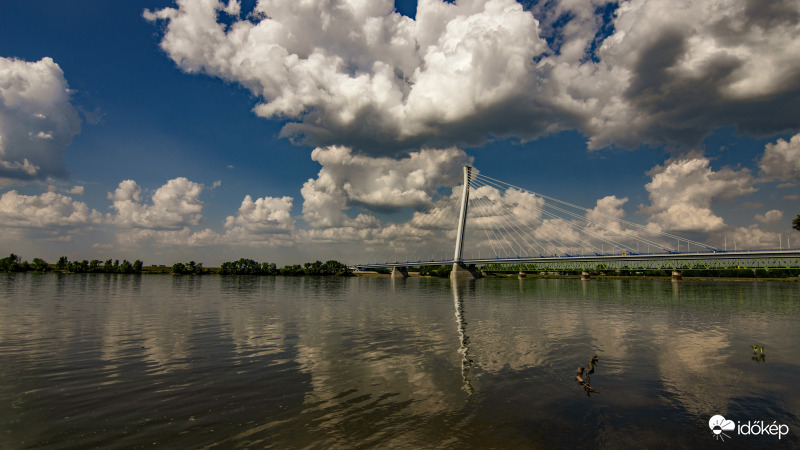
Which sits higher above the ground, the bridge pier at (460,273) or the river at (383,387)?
the river at (383,387)

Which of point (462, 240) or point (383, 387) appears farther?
point (462, 240)

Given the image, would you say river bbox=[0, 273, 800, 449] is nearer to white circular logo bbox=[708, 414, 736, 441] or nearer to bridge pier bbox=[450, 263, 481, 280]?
white circular logo bbox=[708, 414, 736, 441]

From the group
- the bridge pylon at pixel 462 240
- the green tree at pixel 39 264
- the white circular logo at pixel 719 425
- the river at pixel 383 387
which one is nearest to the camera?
the river at pixel 383 387

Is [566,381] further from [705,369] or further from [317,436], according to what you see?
[317,436]

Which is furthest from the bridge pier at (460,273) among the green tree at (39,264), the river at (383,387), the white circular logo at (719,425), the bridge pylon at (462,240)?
the green tree at (39,264)

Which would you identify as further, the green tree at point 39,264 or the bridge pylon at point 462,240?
the green tree at point 39,264

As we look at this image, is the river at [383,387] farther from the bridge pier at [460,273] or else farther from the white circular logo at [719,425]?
the bridge pier at [460,273]

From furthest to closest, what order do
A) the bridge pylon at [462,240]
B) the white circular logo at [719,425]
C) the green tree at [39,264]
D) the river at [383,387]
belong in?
the green tree at [39,264] < the bridge pylon at [462,240] < the white circular logo at [719,425] < the river at [383,387]

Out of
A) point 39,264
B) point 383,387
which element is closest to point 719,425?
point 383,387

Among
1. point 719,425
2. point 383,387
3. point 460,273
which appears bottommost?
point 460,273

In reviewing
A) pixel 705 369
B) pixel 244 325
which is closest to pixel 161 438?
pixel 244 325

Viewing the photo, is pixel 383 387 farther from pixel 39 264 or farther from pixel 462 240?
pixel 39 264

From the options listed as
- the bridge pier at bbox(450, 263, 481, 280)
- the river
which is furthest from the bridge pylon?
the river

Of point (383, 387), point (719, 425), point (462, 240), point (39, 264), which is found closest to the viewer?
point (719, 425)
